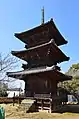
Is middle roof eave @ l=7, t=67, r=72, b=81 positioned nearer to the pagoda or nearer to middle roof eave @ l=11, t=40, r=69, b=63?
the pagoda

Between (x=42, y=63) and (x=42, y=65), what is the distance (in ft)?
0.89

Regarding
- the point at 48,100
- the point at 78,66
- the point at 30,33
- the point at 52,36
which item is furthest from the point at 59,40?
the point at 78,66

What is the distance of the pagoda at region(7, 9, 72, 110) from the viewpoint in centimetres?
2452

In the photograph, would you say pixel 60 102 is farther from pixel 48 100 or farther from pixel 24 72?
pixel 24 72

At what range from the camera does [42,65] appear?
26.2 metres

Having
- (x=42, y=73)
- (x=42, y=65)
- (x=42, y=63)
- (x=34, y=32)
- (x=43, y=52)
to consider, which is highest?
(x=34, y=32)

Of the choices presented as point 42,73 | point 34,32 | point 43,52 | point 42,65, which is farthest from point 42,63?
point 34,32

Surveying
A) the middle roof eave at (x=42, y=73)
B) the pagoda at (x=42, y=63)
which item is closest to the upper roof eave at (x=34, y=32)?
the pagoda at (x=42, y=63)

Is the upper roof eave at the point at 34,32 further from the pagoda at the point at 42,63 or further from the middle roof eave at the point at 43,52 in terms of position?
the middle roof eave at the point at 43,52

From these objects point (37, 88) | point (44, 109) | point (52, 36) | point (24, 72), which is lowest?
point (44, 109)

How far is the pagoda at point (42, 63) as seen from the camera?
80.4 feet

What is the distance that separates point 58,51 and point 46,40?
217 centimetres

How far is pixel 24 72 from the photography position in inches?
1024

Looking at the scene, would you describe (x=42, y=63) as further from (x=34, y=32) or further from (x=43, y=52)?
(x=34, y=32)
